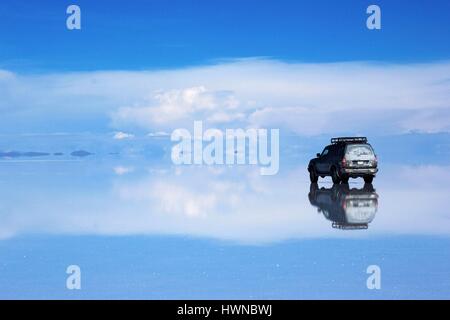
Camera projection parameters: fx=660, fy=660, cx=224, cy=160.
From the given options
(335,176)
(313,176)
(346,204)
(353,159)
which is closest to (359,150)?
(353,159)

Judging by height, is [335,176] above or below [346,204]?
above

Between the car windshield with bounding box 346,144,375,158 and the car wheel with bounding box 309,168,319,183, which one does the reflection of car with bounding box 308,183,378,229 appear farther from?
the car wheel with bounding box 309,168,319,183

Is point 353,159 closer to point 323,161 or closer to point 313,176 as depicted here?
point 323,161

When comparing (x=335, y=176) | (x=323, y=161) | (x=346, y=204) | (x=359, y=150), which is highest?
(x=359, y=150)

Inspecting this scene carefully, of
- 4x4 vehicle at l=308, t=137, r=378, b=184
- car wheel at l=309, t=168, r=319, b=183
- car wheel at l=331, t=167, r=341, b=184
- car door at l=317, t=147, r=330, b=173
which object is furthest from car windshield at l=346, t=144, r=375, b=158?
car wheel at l=309, t=168, r=319, b=183

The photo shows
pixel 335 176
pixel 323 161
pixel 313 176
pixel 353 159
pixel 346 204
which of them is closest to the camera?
pixel 346 204

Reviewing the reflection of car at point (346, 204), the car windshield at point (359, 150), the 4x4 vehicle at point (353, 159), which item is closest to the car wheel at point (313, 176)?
the 4x4 vehicle at point (353, 159)
